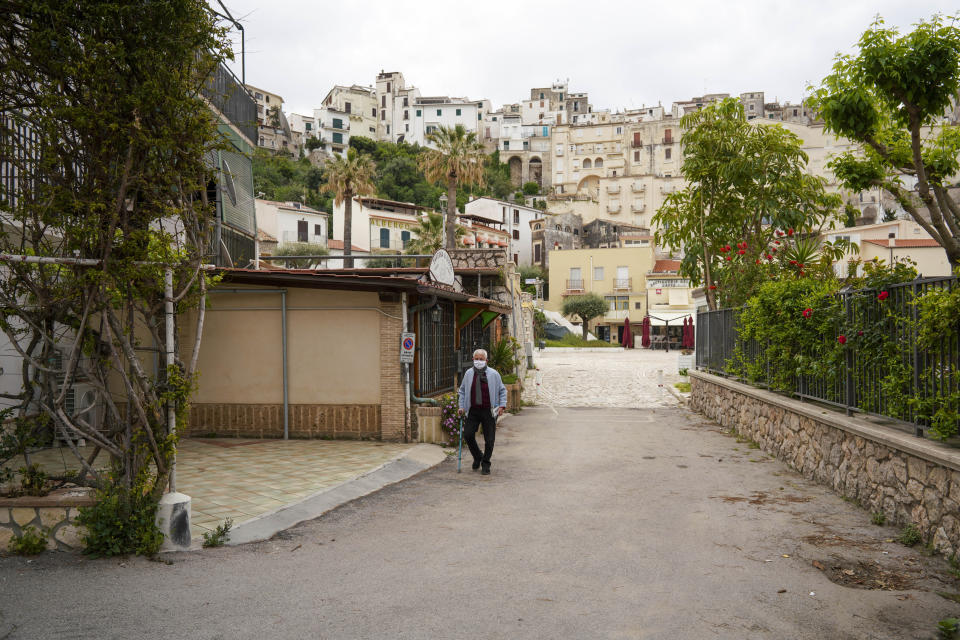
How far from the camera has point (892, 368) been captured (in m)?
6.53

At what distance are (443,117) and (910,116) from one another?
114864 mm

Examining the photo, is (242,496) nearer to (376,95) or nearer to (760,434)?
(760,434)

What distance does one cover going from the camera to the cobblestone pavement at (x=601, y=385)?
1919 cm

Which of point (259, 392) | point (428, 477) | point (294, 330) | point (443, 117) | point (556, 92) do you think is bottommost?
point (428, 477)

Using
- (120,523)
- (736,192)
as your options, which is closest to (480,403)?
(120,523)

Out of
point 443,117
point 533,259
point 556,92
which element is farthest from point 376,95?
point 533,259

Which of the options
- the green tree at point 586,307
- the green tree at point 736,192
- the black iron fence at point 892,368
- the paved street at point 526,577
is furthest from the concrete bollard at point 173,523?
the green tree at point 586,307

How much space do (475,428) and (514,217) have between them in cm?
7264

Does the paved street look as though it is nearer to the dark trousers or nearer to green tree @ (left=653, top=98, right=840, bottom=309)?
the dark trousers

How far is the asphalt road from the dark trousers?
1.29 meters

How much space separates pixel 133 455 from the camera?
18.7ft

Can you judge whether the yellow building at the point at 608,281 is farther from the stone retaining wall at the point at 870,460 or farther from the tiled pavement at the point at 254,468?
the tiled pavement at the point at 254,468

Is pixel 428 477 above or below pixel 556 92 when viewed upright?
below

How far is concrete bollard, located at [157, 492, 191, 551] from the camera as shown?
5.73 metres
